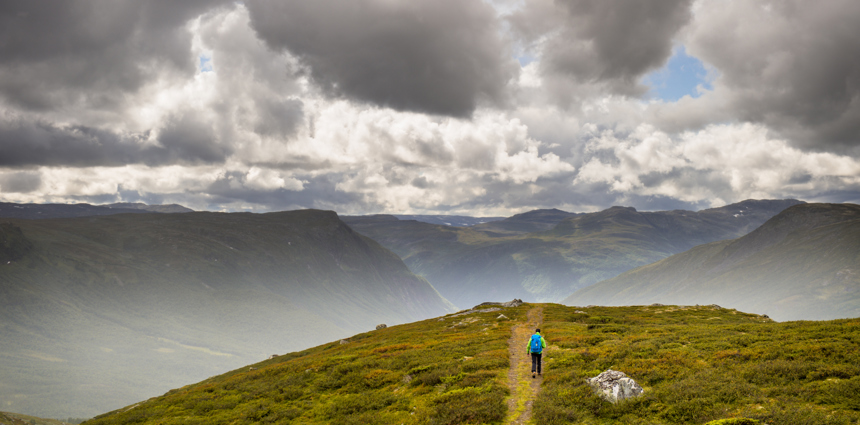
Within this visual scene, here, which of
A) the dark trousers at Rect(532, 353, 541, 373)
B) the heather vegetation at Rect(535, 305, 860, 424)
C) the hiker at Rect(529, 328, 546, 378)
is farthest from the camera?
the dark trousers at Rect(532, 353, 541, 373)

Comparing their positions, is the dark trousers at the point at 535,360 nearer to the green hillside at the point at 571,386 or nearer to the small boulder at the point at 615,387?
the green hillside at the point at 571,386

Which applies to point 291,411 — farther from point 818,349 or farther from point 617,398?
point 818,349

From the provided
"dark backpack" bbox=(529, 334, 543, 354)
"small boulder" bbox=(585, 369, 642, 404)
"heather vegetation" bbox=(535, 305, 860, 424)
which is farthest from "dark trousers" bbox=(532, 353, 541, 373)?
"small boulder" bbox=(585, 369, 642, 404)

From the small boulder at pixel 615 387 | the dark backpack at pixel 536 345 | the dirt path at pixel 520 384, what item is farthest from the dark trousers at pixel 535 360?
the small boulder at pixel 615 387

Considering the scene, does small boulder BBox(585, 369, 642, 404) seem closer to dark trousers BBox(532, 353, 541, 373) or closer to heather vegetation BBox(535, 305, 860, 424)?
heather vegetation BBox(535, 305, 860, 424)

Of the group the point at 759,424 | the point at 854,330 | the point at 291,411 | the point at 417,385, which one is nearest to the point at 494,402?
the point at 417,385

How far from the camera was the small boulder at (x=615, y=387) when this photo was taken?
24.2 m

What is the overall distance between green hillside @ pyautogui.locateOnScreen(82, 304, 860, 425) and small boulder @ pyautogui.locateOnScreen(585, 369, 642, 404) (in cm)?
62

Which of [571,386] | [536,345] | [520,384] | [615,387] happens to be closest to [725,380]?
[615,387]

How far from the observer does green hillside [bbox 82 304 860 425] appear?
2180 centimetres

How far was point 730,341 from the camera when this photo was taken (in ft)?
117

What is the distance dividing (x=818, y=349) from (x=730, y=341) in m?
8.35

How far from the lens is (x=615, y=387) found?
81.1ft

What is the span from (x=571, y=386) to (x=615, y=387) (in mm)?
3771
